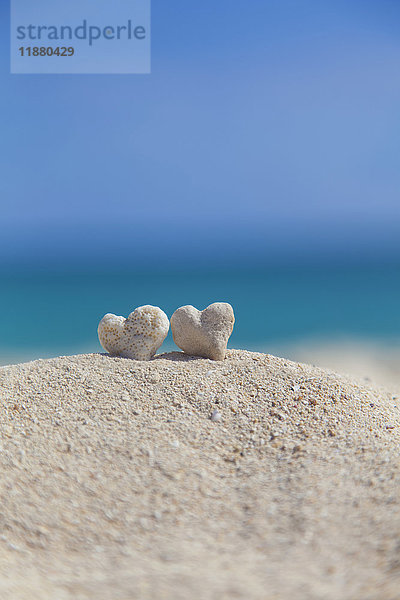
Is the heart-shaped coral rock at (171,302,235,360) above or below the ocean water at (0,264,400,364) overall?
below

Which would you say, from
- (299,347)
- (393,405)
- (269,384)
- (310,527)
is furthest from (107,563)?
(299,347)

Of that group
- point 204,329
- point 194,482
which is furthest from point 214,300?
point 194,482

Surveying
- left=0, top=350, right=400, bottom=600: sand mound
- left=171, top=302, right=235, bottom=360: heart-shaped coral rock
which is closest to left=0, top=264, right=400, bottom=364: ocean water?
left=171, top=302, right=235, bottom=360: heart-shaped coral rock

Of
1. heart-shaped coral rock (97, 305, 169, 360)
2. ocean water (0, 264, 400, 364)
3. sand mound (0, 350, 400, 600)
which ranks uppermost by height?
ocean water (0, 264, 400, 364)

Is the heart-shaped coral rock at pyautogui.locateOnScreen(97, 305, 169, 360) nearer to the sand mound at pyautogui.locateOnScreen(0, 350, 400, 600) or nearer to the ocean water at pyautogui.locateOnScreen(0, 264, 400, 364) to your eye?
the sand mound at pyautogui.locateOnScreen(0, 350, 400, 600)

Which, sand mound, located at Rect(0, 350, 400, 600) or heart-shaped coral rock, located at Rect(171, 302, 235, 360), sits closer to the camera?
sand mound, located at Rect(0, 350, 400, 600)

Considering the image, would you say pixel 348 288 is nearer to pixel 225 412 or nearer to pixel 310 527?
pixel 225 412

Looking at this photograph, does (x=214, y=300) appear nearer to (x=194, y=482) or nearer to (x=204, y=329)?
(x=204, y=329)
